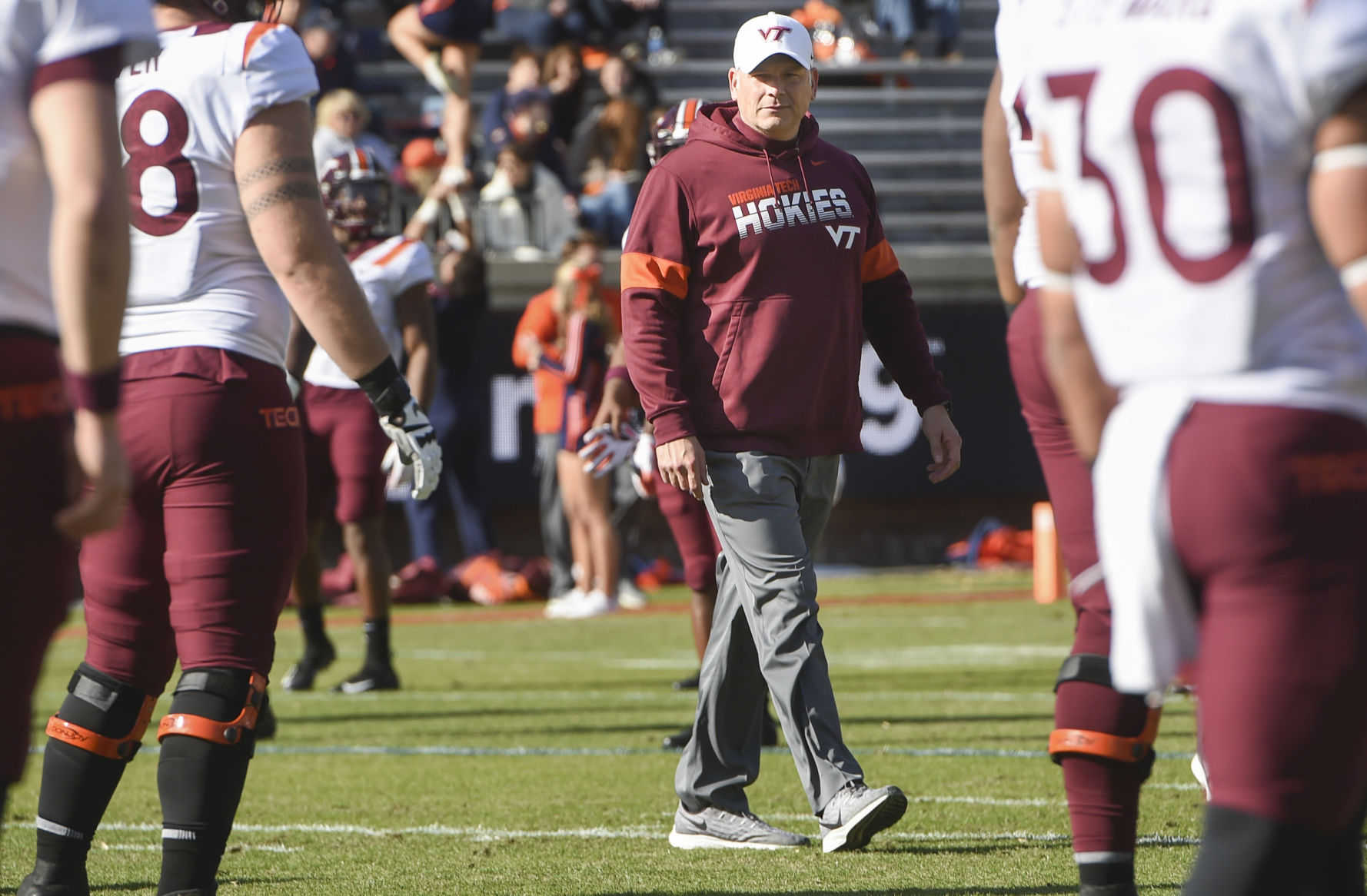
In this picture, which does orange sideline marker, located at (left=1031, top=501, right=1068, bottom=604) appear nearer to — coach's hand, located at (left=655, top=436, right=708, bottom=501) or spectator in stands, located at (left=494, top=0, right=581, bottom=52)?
coach's hand, located at (left=655, top=436, right=708, bottom=501)

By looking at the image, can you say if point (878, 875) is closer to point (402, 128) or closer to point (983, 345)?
point (983, 345)

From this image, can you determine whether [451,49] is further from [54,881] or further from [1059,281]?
[1059,281]

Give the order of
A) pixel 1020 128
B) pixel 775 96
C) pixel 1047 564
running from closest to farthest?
pixel 1020 128 < pixel 775 96 < pixel 1047 564

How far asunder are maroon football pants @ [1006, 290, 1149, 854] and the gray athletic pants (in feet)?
3.67

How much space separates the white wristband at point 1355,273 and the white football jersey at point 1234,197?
67 millimetres

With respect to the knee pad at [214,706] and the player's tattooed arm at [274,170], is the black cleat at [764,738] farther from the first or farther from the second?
the player's tattooed arm at [274,170]

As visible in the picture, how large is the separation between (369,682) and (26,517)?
6056 mm

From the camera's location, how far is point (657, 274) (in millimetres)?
4801

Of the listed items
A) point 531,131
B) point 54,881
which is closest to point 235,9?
point 54,881

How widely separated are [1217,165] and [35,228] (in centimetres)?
154

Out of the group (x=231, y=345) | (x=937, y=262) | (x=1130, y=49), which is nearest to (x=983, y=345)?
(x=937, y=262)

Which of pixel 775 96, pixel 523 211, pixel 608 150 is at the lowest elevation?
pixel 523 211

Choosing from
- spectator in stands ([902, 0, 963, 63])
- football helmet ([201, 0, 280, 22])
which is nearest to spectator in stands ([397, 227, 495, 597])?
spectator in stands ([902, 0, 963, 63])

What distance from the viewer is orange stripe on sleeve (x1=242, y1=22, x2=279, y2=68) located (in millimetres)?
3561
